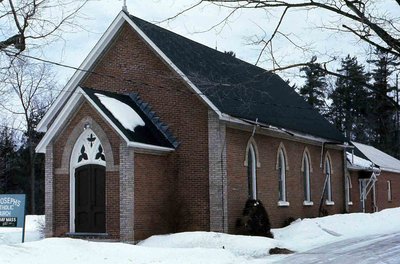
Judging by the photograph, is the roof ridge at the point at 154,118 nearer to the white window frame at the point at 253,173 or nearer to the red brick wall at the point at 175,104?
the red brick wall at the point at 175,104

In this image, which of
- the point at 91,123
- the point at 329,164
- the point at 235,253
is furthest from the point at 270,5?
the point at 329,164

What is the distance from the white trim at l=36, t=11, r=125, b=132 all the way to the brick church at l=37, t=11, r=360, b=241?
0.05 meters

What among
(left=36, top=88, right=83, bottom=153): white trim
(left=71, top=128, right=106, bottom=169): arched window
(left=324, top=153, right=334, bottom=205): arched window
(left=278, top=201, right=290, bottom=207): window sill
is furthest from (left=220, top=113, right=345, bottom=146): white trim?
(left=36, top=88, right=83, bottom=153): white trim

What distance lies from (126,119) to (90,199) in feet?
9.99

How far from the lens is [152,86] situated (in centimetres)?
2366

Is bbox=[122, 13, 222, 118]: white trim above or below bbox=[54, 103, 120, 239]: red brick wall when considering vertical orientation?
above

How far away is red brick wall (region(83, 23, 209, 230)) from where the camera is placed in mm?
22375

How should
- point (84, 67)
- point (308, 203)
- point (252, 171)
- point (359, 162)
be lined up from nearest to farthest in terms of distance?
point (252, 171) → point (84, 67) → point (308, 203) → point (359, 162)

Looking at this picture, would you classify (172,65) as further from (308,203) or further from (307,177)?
(308,203)

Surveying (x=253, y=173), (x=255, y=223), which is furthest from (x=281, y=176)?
(x=255, y=223)

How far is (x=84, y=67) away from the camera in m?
25.0

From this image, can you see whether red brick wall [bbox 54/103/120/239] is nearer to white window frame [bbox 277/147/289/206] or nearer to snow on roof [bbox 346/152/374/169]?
white window frame [bbox 277/147/289/206]

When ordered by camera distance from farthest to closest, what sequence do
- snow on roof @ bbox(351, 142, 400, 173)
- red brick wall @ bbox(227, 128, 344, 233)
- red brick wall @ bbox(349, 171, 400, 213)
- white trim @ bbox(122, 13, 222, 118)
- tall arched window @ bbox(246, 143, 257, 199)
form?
snow on roof @ bbox(351, 142, 400, 173), red brick wall @ bbox(349, 171, 400, 213), tall arched window @ bbox(246, 143, 257, 199), red brick wall @ bbox(227, 128, 344, 233), white trim @ bbox(122, 13, 222, 118)

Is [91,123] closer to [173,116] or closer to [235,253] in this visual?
[173,116]
